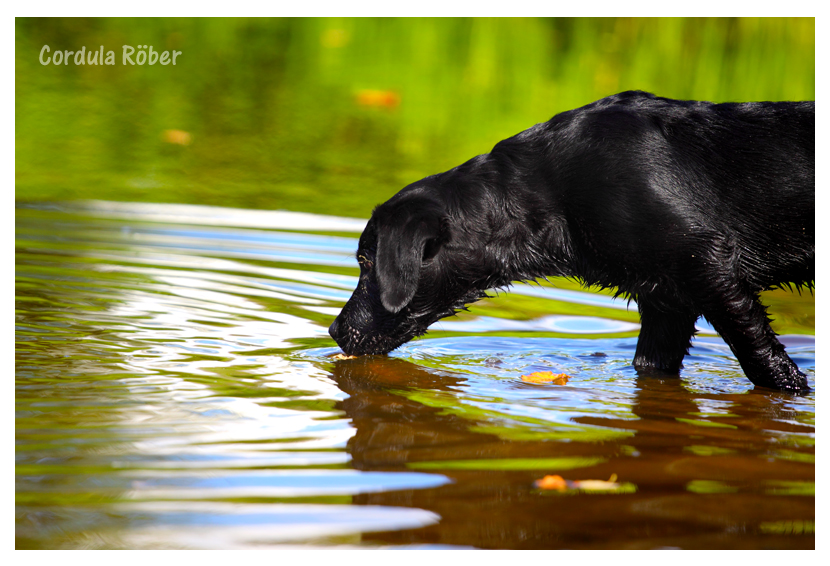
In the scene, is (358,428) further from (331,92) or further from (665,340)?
(331,92)

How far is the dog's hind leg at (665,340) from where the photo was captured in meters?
4.98

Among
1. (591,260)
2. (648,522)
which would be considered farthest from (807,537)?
(591,260)

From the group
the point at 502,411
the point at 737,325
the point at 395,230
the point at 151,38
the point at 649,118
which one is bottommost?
the point at 502,411

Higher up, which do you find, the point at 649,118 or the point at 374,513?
the point at 649,118

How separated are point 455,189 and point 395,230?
0.45m

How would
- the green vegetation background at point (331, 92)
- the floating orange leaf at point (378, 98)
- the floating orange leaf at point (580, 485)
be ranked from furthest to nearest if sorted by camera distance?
1. the floating orange leaf at point (378, 98)
2. the green vegetation background at point (331, 92)
3. the floating orange leaf at point (580, 485)

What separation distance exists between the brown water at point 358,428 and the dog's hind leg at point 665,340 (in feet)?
0.38

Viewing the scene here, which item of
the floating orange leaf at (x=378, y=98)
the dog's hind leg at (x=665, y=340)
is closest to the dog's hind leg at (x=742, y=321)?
the dog's hind leg at (x=665, y=340)

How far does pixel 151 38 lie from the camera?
442 inches

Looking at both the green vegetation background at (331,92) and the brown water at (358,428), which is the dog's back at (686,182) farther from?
the green vegetation background at (331,92)

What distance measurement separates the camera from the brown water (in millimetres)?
2785

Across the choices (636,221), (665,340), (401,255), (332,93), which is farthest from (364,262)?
(332,93)

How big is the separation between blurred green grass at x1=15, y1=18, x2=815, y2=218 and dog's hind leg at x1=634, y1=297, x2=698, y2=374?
3.61 m
